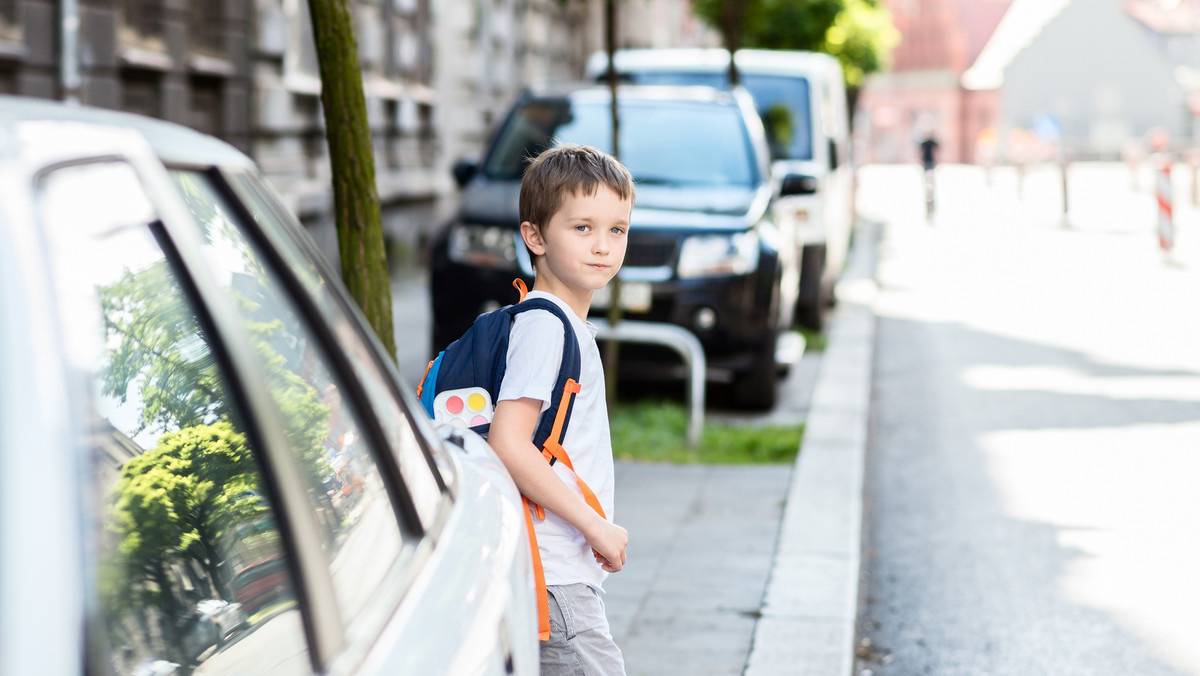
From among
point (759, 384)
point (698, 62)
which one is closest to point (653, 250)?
point (759, 384)

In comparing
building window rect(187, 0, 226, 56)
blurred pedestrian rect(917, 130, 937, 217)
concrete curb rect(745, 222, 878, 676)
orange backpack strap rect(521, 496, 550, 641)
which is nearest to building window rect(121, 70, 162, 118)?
building window rect(187, 0, 226, 56)

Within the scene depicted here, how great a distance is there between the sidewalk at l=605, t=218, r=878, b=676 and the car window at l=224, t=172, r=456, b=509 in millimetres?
2324

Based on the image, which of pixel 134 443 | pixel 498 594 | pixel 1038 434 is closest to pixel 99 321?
pixel 134 443

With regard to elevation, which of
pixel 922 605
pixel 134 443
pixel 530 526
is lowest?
pixel 922 605

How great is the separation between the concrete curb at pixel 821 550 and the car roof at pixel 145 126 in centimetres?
288

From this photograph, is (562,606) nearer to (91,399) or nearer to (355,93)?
(91,399)

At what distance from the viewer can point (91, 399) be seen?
3.21 feet

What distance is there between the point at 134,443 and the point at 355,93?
2.49 m

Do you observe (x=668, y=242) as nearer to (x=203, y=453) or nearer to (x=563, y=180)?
(x=563, y=180)

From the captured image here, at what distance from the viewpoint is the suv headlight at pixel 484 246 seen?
8086 mm

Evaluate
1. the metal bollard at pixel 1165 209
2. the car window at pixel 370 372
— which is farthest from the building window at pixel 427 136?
the car window at pixel 370 372

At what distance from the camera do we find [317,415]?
1704 mm

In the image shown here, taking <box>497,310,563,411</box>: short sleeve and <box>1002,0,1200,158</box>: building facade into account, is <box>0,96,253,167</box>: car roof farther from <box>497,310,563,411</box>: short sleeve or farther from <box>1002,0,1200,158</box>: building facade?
<box>1002,0,1200,158</box>: building facade

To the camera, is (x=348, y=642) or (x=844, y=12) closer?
(x=348, y=642)
